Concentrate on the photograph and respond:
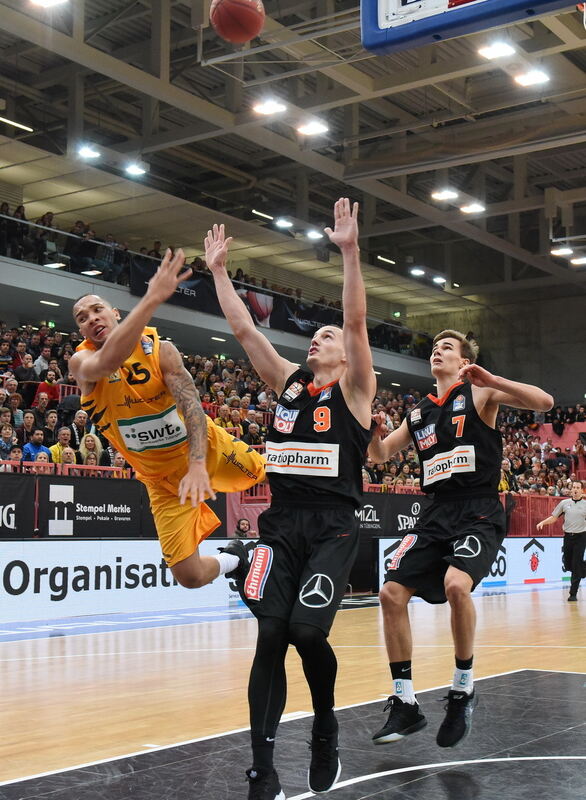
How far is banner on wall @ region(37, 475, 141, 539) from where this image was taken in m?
13.4

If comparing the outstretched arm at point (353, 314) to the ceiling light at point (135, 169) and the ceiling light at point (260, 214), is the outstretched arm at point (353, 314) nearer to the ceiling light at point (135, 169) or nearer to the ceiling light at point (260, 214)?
the ceiling light at point (135, 169)

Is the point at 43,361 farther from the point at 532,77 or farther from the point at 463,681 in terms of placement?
the point at 463,681

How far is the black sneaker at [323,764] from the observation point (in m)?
4.27

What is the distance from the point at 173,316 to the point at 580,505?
48.5 ft

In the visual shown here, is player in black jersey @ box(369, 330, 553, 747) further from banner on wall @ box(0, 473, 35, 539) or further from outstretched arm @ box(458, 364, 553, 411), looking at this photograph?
banner on wall @ box(0, 473, 35, 539)

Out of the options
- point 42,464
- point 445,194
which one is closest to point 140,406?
point 42,464

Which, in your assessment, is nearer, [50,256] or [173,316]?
[50,256]

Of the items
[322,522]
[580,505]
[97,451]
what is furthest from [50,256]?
[322,522]

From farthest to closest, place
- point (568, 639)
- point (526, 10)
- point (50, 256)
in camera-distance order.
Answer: point (50, 256) → point (568, 639) → point (526, 10)

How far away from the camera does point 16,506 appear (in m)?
13.1

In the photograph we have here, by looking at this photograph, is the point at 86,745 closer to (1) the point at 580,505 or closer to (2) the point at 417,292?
(1) the point at 580,505

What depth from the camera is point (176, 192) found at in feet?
93.8

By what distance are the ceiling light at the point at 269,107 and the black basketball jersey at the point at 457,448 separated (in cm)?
1581

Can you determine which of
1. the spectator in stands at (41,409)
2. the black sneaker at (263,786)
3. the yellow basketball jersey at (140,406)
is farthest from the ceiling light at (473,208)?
the black sneaker at (263,786)
